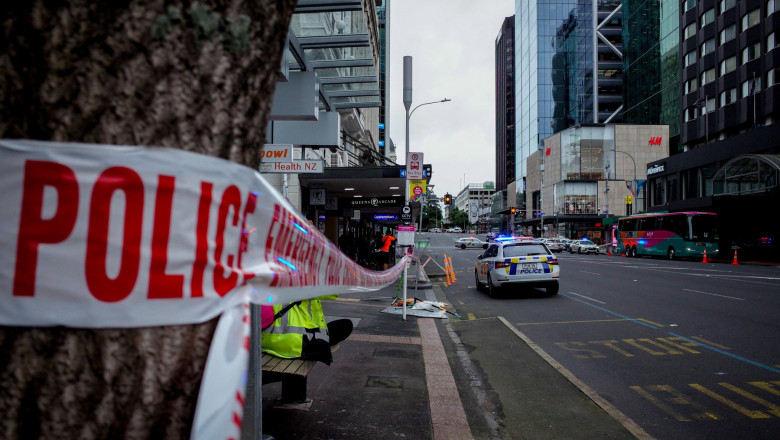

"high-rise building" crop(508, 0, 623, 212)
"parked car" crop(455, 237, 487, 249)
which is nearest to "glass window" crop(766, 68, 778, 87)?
"parked car" crop(455, 237, 487, 249)

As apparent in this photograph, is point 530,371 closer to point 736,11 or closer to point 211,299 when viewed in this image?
point 211,299

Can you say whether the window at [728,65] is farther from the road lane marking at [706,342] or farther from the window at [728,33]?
the road lane marking at [706,342]

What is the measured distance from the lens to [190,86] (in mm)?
1326

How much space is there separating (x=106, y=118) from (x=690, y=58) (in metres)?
59.7

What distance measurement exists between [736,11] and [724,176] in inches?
568

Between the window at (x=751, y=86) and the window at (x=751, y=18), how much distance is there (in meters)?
4.26

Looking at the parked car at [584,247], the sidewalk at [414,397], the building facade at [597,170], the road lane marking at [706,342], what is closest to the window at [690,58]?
the parked car at [584,247]

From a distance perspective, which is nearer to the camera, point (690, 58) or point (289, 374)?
point (289, 374)

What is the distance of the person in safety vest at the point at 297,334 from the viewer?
421 centimetres

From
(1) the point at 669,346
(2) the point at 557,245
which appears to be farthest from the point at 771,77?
(1) the point at 669,346

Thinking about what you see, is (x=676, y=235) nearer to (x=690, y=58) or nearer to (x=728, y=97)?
(x=728, y=97)

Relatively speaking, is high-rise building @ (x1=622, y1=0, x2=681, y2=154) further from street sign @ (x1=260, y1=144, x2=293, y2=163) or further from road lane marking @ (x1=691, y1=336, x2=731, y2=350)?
street sign @ (x1=260, y1=144, x2=293, y2=163)

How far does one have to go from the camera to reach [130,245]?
1.29 metres

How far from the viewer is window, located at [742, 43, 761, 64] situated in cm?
4009
